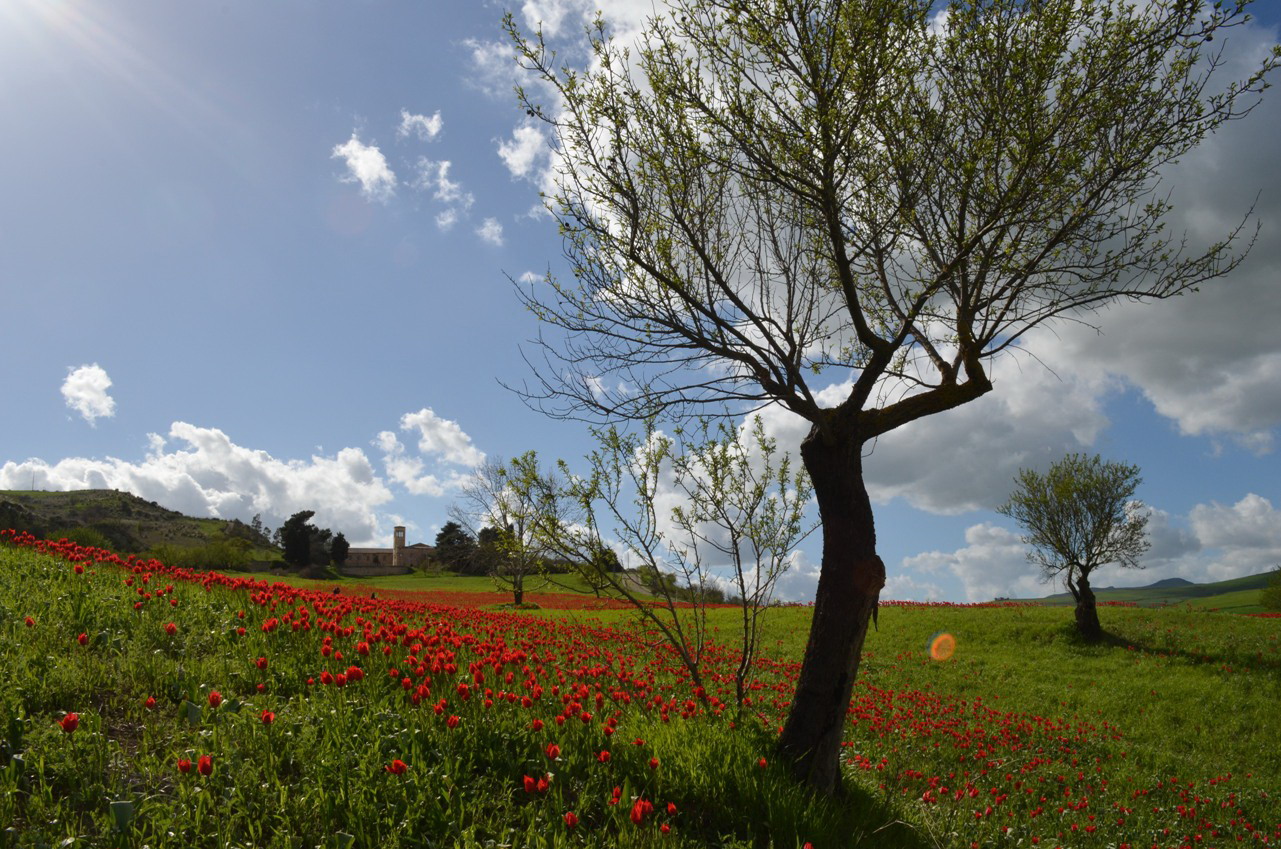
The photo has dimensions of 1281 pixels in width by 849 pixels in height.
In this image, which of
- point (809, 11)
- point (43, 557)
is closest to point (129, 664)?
point (43, 557)

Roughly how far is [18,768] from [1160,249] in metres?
11.4

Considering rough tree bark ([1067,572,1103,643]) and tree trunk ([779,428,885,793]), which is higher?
tree trunk ([779,428,885,793])

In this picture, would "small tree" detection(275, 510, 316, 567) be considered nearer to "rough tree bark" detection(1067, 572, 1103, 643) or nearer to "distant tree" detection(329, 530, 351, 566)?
"distant tree" detection(329, 530, 351, 566)

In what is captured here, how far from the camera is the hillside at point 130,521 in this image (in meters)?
62.2

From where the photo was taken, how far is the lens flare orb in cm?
2378

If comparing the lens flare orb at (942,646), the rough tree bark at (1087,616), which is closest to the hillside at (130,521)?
the lens flare orb at (942,646)

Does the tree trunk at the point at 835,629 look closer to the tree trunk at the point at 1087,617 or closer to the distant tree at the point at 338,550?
the tree trunk at the point at 1087,617

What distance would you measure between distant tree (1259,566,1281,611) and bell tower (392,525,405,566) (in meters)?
80.3

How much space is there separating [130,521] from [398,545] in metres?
27.7

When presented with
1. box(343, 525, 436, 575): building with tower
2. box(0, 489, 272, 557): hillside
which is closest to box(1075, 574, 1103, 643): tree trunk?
box(0, 489, 272, 557): hillside

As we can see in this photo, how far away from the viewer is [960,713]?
52.5ft

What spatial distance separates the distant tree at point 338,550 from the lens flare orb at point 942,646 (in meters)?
69.8

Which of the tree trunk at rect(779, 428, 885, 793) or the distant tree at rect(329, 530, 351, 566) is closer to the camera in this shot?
the tree trunk at rect(779, 428, 885, 793)

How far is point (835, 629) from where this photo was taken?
6.98 meters
